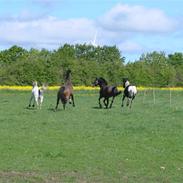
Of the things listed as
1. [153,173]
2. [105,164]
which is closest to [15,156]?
[105,164]

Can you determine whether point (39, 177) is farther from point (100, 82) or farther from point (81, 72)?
point (81, 72)

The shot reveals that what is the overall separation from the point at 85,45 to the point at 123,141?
94932mm

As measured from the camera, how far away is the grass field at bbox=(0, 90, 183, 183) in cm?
1180

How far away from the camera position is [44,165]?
12844 mm

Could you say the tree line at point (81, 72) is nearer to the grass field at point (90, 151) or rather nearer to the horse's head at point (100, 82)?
the horse's head at point (100, 82)

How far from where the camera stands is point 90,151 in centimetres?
1519

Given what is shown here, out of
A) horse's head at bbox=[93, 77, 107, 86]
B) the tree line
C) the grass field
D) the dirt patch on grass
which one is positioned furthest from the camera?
the tree line

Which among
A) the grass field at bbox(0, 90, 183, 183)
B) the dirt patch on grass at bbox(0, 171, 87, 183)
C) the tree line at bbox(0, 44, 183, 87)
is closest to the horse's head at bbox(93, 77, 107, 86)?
the grass field at bbox(0, 90, 183, 183)

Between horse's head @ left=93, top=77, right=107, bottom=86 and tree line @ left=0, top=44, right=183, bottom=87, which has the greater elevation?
tree line @ left=0, top=44, right=183, bottom=87

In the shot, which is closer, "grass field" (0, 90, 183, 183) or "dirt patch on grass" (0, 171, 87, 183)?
"dirt patch on grass" (0, 171, 87, 183)

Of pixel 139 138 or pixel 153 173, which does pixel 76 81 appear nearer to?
pixel 139 138

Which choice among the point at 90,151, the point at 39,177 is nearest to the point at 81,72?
the point at 90,151

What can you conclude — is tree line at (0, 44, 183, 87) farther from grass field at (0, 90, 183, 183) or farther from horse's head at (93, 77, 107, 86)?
grass field at (0, 90, 183, 183)

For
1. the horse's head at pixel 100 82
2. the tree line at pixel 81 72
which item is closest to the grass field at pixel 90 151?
the horse's head at pixel 100 82
